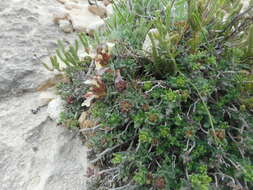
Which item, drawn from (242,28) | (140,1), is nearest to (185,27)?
(242,28)

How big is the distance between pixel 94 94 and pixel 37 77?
104 cm

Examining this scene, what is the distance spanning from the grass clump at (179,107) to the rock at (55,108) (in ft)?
0.89

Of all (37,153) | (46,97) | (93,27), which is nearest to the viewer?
(37,153)

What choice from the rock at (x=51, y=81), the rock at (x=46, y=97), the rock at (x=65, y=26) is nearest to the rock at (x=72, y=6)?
the rock at (x=65, y=26)

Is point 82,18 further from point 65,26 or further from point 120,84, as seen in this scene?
point 120,84

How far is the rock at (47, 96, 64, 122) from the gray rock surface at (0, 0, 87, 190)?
8cm

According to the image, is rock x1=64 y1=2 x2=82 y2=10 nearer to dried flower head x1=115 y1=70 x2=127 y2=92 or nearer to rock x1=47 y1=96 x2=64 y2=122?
rock x1=47 y1=96 x2=64 y2=122

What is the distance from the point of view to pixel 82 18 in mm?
2947

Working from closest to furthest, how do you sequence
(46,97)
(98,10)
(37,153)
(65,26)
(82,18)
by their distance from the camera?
(37,153) → (46,97) → (65,26) → (82,18) → (98,10)

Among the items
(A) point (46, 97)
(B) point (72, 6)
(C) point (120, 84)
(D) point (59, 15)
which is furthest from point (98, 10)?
(C) point (120, 84)

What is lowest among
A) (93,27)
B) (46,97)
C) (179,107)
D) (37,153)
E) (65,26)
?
(37,153)

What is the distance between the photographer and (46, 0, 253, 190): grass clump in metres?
1.16

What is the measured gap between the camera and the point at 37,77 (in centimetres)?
223

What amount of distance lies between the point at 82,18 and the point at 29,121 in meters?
1.75
